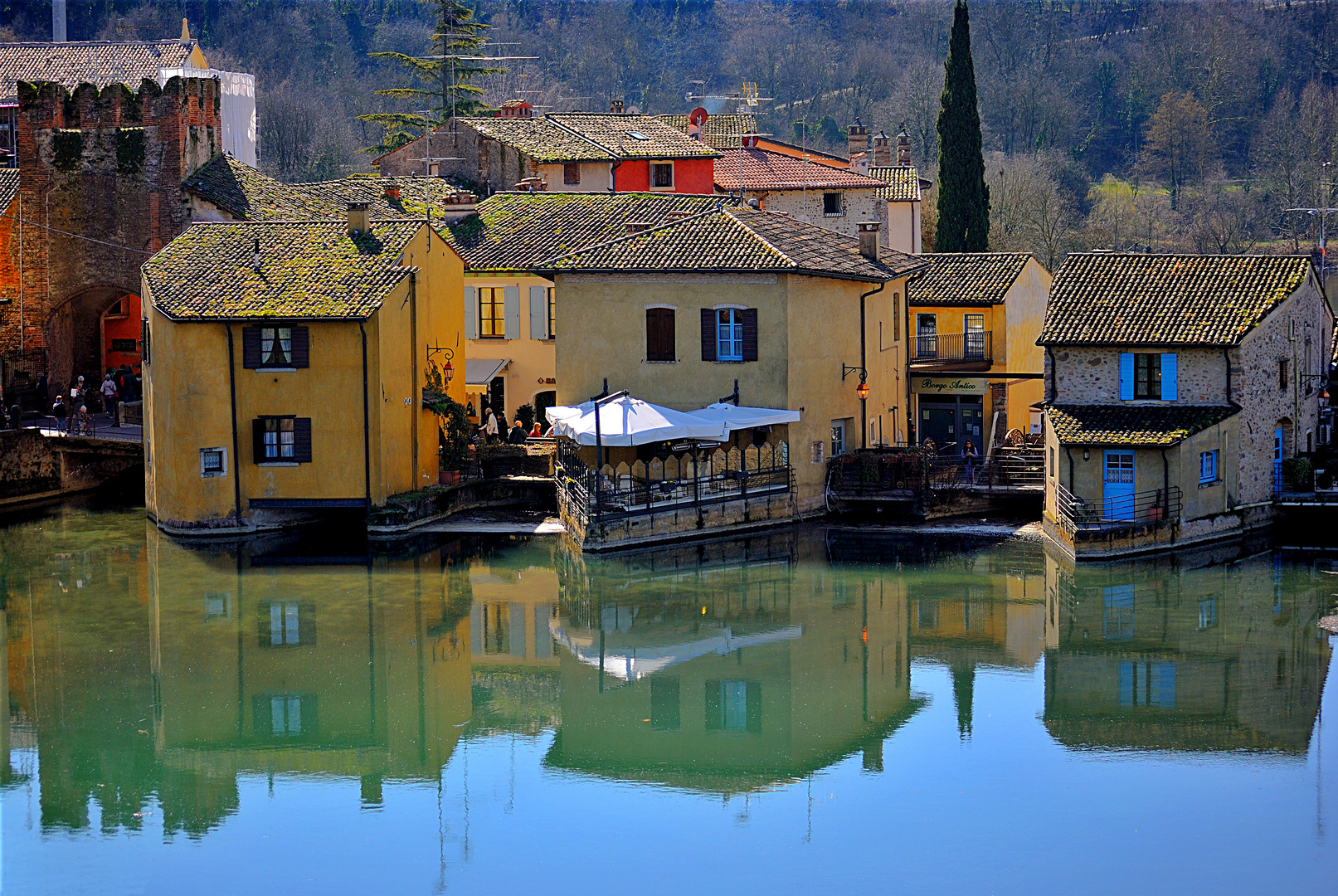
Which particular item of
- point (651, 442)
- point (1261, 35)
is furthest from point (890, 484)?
point (1261, 35)

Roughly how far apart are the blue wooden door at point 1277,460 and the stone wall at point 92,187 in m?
27.1

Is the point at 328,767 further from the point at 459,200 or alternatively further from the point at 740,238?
the point at 459,200

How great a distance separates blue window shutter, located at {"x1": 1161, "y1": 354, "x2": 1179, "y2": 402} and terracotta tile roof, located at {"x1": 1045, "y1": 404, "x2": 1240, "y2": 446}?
0.74 feet

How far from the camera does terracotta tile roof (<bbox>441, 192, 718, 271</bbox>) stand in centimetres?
4256

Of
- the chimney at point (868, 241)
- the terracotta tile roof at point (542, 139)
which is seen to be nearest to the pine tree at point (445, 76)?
the terracotta tile roof at point (542, 139)

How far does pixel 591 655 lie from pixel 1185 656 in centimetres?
925

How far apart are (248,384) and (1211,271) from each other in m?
19.7

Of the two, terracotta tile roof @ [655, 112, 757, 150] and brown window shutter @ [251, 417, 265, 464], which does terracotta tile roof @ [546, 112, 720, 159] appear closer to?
terracotta tile roof @ [655, 112, 757, 150]

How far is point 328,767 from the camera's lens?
23328 mm

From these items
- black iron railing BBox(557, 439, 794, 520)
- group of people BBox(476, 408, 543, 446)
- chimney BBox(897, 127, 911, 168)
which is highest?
chimney BBox(897, 127, 911, 168)

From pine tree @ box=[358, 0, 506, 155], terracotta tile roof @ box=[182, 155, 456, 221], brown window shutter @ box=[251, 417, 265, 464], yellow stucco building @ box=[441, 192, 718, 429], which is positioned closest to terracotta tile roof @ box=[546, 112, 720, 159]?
terracotta tile roof @ box=[182, 155, 456, 221]

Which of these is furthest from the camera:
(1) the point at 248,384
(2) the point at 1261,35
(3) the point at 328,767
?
(2) the point at 1261,35

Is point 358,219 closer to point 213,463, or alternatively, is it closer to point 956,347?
point 213,463

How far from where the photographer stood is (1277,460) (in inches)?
1437
